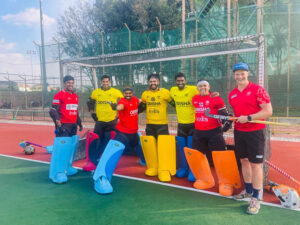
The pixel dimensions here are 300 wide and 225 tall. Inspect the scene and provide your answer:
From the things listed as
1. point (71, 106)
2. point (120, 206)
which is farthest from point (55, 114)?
point (120, 206)

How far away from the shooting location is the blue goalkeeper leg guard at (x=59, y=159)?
4387 mm

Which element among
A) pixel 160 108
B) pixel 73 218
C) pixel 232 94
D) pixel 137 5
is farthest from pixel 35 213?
pixel 137 5

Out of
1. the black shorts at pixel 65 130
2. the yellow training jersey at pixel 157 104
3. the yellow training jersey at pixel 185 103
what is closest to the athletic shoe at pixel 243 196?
the yellow training jersey at pixel 185 103

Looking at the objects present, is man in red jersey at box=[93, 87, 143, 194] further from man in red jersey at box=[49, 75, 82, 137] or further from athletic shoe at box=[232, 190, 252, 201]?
athletic shoe at box=[232, 190, 252, 201]

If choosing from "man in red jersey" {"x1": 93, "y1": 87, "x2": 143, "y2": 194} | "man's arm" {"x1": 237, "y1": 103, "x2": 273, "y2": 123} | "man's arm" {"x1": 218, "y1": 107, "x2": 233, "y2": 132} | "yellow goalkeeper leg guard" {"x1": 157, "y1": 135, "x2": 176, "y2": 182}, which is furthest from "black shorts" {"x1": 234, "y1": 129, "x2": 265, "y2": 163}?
"man in red jersey" {"x1": 93, "y1": 87, "x2": 143, "y2": 194}

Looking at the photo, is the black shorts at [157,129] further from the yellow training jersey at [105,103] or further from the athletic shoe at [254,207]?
the athletic shoe at [254,207]

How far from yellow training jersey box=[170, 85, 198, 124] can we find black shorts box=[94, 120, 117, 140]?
1723 millimetres

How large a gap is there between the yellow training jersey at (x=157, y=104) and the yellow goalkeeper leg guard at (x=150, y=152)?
0.38 meters

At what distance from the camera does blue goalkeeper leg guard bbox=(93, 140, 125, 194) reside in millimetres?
3780

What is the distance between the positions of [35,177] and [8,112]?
14348 mm

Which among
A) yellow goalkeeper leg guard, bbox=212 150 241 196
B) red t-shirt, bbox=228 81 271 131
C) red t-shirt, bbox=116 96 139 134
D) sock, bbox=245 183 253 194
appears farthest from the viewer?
red t-shirt, bbox=116 96 139 134

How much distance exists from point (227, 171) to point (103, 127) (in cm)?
291

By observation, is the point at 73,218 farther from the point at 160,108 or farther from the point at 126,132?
the point at 160,108

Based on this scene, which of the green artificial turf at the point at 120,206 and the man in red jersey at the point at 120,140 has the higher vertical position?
the man in red jersey at the point at 120,140
